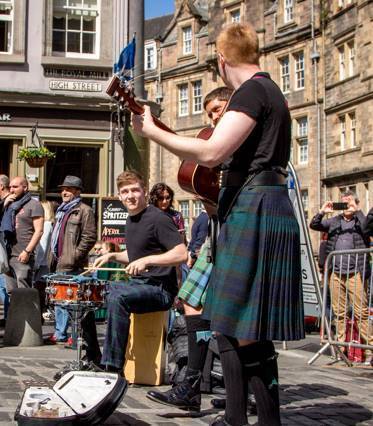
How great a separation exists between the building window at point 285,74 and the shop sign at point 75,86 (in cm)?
2672

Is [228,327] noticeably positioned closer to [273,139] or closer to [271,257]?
[271,257]

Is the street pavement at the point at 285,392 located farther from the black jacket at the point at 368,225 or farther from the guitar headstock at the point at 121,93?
the guitar headstock at the point at 121,93

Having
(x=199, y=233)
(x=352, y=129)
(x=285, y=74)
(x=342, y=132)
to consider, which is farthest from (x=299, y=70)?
(x=199, y=233)

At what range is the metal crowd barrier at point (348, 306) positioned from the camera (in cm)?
905

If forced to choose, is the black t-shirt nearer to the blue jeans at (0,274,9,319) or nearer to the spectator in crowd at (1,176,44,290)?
the spectator in crowd at (1,176,44,290)

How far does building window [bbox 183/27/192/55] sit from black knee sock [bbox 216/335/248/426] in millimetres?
51369

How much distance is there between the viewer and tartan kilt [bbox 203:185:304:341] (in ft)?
13.4

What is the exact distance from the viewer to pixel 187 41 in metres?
55.2

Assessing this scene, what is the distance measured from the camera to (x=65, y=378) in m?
4.75

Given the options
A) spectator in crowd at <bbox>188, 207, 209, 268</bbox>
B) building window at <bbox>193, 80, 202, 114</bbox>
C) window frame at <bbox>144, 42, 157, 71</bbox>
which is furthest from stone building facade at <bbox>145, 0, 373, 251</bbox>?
spectator in crowd at <bbox>188, 207, 209, 268</bbox>

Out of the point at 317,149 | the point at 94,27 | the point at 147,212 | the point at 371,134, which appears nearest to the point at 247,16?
the point at 317,149

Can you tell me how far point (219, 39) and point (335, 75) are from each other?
38.0 metres

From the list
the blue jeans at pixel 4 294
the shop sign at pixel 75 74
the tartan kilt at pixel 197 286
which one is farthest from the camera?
the shop sign at pixel 75 74

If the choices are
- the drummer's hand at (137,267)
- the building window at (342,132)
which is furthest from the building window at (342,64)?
the drummer's hand at (137,267)
